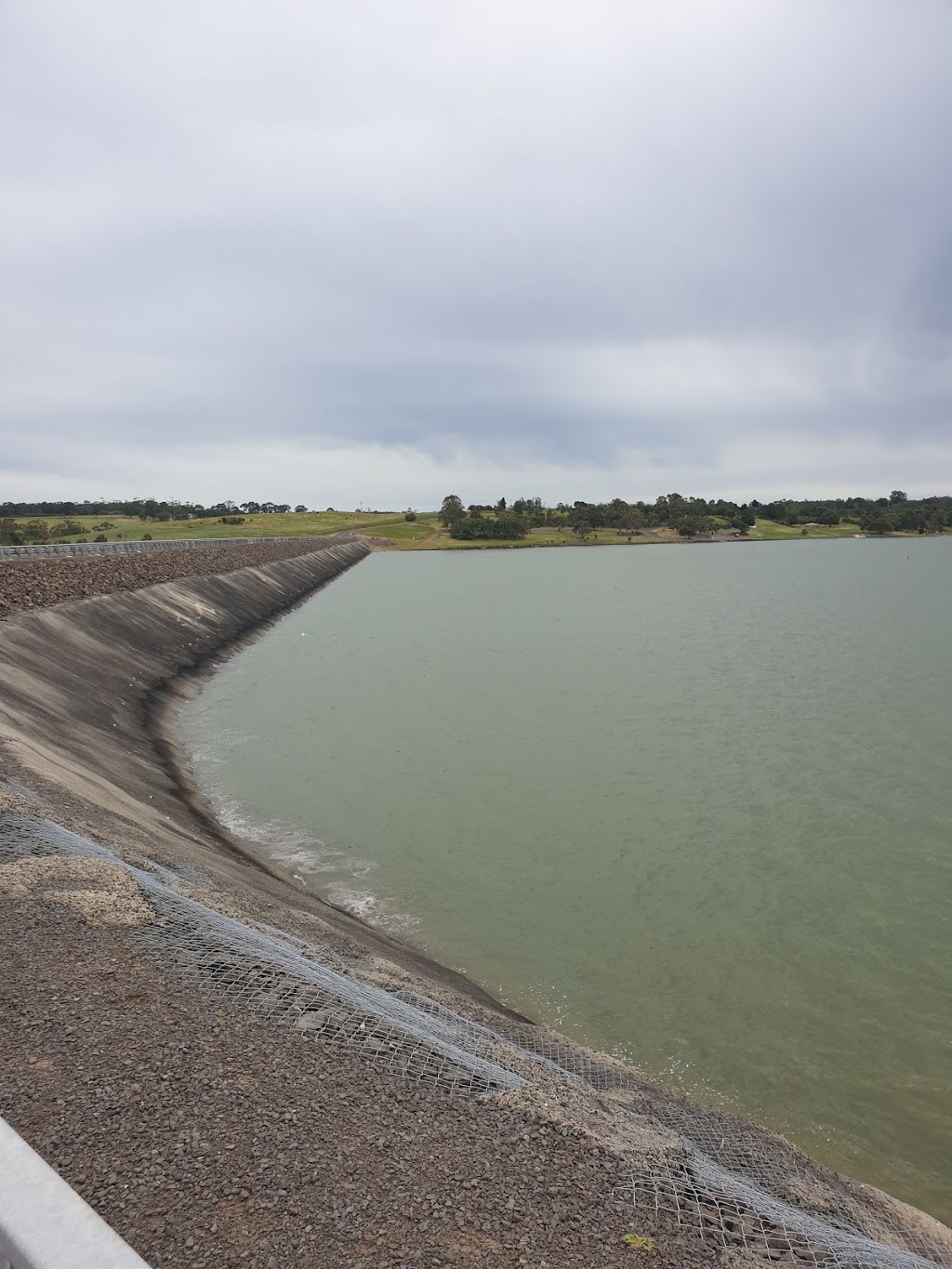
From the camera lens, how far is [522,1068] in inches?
246

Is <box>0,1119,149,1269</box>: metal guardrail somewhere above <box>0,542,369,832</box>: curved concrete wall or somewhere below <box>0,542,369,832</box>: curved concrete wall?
above

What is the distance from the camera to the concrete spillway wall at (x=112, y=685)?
14.2 meters

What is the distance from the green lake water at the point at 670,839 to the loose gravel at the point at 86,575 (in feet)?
24.3

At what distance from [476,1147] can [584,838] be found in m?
10.3

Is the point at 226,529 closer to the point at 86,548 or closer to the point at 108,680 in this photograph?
the point at 86,548

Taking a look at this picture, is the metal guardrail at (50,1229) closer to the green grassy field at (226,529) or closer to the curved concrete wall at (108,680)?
the curved concrete wall at (108,680)

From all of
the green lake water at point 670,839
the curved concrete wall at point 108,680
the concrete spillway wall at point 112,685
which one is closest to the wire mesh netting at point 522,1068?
the green lake water at point 670,839

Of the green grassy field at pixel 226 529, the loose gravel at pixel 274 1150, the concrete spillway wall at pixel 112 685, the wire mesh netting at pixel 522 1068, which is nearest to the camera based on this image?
the loose gravel at pixel 274 1150

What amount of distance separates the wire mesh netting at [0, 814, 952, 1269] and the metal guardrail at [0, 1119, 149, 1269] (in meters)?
3.44

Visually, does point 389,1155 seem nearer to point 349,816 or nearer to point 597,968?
point 597,968

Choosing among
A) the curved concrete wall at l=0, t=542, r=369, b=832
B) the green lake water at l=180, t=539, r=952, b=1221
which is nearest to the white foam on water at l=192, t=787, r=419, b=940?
the green lake water at l=180, t=539, r=952, b=1221

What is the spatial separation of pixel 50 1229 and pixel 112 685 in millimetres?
23638

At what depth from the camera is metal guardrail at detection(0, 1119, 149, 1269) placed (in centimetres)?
203

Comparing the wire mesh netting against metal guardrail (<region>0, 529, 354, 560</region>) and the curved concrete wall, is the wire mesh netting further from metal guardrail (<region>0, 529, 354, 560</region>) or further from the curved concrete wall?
metal guardrail (<region>0, 529, 354, 560</region>)
